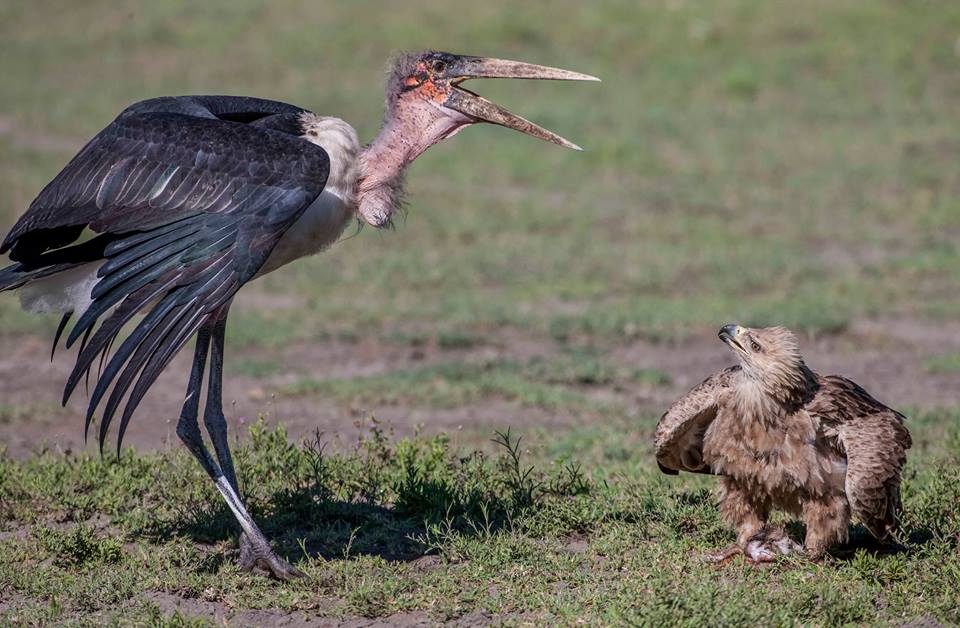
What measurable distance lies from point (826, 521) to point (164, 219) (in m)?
2.61

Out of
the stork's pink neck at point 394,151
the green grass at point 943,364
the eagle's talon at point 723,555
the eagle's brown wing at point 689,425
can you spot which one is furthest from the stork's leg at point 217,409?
the green grass at point 943,364

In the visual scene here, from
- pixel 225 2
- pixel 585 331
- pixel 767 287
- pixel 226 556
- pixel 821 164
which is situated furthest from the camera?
pixel 225 2

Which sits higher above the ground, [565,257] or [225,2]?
[225,2]

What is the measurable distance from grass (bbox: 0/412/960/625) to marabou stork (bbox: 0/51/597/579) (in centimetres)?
32

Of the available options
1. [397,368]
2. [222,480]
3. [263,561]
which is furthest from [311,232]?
[397,368]

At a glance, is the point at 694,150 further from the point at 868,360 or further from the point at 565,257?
the point at 868,360

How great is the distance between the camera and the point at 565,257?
33.7 feet

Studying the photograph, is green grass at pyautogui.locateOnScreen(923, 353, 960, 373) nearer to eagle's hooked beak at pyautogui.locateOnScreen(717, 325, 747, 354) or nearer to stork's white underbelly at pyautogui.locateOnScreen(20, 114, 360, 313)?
eagle's hooked beak at pyautogui.locateOnScreen(717, 325, 747, 354)

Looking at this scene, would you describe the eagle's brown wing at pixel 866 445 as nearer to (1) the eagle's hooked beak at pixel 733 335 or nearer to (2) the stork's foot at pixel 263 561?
(1) the eagle's hooked beak at pixel 733 335

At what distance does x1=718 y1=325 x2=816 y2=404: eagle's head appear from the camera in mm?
4555

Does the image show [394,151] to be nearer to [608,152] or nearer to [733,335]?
[733,335]

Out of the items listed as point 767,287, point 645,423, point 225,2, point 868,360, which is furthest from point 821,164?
point 225,2

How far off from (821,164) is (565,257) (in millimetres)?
3610

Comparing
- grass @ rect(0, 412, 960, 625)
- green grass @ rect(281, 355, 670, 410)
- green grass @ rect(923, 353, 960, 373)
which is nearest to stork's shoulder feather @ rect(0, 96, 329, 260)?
grass @ rect(0, 412, 960, 625)
